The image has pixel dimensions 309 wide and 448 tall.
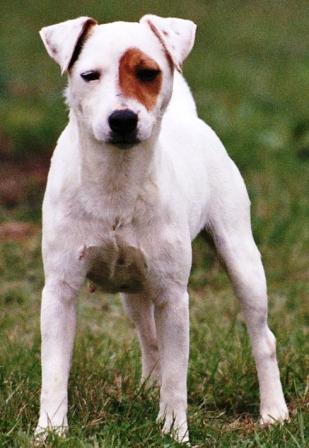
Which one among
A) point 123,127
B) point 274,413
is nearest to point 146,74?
point 123,127

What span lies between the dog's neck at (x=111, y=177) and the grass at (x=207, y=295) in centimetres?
91

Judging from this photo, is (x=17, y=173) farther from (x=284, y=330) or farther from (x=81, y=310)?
(x=284, y=330)

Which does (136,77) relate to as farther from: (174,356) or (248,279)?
(248,279)

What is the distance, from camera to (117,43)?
4.88 metres

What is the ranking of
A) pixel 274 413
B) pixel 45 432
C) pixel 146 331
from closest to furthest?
pixel 45 432, pixel 274 413, pixel 146 331

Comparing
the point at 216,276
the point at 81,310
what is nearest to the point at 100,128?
the point at 81,310

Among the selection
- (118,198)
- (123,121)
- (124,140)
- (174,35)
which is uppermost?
(174,35)

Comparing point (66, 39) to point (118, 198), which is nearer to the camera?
point (66, 39)

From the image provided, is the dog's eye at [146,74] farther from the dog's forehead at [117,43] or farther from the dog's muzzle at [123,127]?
the dog's muzzle at [123,127]

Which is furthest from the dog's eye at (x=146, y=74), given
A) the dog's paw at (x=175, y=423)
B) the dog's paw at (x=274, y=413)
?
the dog's paw at (x=274, y=413)

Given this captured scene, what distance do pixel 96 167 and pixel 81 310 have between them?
2710 mm

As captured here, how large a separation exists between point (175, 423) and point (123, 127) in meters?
1.34

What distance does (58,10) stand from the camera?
18109 mm

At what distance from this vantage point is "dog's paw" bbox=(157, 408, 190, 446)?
5.18 metres
